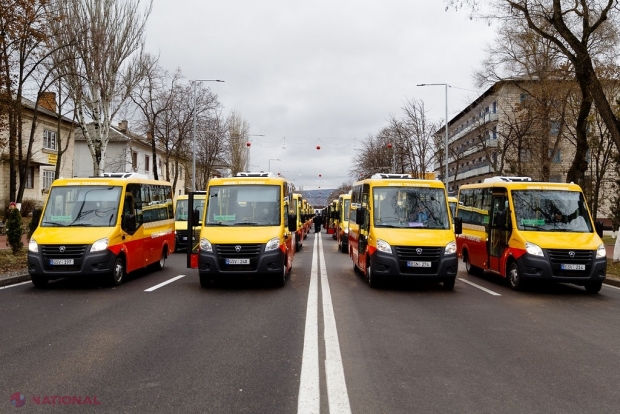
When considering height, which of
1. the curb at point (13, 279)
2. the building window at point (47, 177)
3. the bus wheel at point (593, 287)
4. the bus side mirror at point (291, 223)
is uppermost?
the building window at point (47, 177)

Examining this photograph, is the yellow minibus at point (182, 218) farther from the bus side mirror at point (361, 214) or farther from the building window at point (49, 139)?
the building window at point (49, 139)

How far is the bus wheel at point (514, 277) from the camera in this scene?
37.4 feet

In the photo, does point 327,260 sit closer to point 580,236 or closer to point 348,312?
point 580,236

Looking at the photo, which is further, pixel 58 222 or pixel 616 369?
pixel 58 222

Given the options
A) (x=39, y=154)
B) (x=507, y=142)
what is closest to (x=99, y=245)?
(x=507, y=142)

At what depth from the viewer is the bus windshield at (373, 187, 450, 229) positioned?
38.9 ft

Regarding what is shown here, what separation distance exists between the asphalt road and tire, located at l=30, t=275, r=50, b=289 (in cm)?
39

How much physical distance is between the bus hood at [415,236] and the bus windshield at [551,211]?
6.05 ft

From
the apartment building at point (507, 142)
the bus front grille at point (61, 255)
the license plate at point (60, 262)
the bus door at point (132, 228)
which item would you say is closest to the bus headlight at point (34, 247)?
the bus front grille at point (61, 255)

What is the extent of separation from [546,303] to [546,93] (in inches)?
832

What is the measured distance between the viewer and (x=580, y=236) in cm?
1151

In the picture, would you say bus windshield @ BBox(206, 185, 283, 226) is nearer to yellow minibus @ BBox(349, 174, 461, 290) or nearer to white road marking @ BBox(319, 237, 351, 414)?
yellow minibus @ BBox(349, 174, 461, 290)

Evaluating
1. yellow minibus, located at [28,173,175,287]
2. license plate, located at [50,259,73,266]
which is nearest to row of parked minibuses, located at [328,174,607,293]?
yellow minibus, located at [28,173,175,287]

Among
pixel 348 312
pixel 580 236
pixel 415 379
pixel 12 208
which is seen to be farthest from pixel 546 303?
pixel 12 208
